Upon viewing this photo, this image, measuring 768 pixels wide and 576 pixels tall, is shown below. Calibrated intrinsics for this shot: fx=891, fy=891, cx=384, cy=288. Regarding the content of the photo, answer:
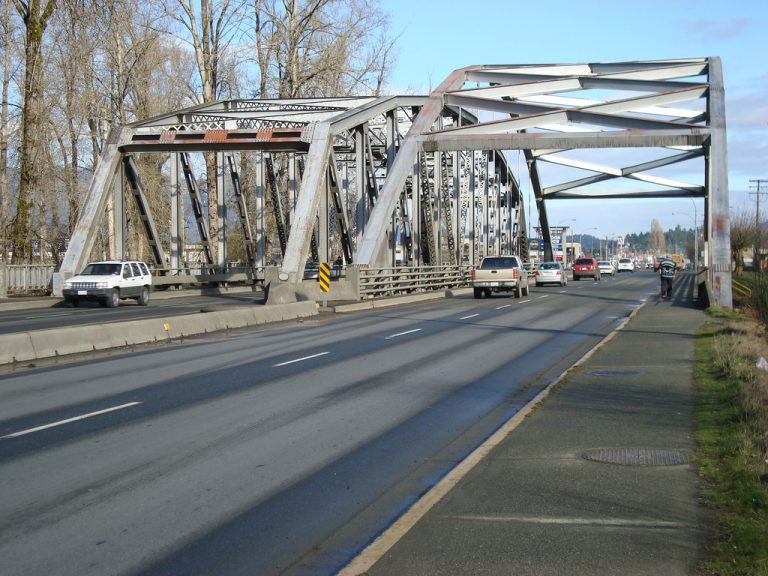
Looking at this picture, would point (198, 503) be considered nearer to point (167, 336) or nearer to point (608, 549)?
point (608, 549)

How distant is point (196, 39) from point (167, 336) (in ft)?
98.5

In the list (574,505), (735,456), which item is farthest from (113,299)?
(574,505)

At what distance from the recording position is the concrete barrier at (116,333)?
57.8 feet

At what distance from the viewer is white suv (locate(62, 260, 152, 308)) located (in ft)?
107

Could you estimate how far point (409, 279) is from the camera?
135 feet

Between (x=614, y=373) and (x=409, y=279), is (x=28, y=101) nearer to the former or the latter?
(x=409, y=279)

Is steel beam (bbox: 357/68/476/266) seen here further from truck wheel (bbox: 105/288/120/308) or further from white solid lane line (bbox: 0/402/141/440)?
white solid lane line (bbox: 0/402/141/440)

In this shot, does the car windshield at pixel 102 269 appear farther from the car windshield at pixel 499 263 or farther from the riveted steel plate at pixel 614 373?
the riveted steel plate at pixel 614 373

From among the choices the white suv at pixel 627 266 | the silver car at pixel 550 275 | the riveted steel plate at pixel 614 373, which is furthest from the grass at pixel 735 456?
the white suv at pixel 627 266

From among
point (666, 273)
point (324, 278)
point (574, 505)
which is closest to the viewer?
point (574, 505)

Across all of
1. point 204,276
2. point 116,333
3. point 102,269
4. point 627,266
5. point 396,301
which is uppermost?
point 102,269

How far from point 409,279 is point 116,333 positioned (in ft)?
72.9

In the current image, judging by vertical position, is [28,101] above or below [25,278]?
above

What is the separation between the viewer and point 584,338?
22.0 m
